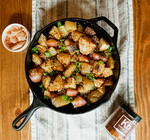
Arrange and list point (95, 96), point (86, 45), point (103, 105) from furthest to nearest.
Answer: point (103, 105)
point (95, 96)
point (86, 45)

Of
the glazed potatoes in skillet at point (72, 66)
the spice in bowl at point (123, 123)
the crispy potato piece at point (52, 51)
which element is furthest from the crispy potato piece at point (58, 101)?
the spice in bowl at point (123, 123)

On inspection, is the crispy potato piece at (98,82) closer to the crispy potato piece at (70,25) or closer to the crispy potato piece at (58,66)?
the crispy potato piece at (58,66)

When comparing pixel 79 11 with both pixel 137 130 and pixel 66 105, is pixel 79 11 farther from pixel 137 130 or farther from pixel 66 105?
pixel 137 130

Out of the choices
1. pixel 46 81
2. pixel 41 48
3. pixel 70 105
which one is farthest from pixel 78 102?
pixel 41 48

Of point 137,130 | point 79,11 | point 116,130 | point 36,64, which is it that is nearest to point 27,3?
point 79,11

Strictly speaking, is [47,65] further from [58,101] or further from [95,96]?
[95,96]
